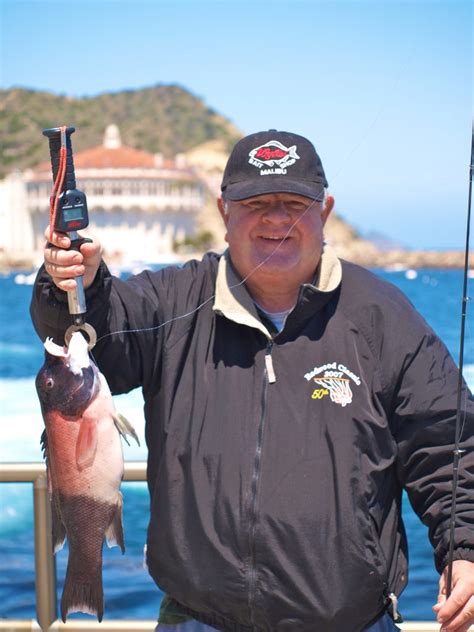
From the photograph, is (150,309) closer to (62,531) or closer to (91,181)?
(62,531)

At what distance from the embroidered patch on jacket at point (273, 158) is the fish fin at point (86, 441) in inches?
35.6

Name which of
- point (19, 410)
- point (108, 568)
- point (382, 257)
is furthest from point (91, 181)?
point (108, 568)

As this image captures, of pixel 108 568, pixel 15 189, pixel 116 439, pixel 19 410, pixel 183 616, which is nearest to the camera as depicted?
pixel 116 439

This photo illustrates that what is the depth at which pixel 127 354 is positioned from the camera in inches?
104

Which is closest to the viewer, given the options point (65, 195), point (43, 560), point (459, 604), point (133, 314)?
point (65, 195)

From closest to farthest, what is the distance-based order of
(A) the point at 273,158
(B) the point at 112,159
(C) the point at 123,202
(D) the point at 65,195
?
(D) the point at 65,195 < (A) the point at 273,158 < (C) the point at 123,202 < (B) the point at 112,159

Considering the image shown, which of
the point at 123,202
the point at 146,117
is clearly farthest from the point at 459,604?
the point at 146,117

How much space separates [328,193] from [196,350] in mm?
658

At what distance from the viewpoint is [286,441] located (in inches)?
101

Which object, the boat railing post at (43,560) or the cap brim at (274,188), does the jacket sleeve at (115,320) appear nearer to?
the cap brim at (274,188)

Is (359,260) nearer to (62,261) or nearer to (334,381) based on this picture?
(334,381)

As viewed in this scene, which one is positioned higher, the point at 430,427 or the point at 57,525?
the point at 430,427

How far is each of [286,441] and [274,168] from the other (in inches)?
31.1

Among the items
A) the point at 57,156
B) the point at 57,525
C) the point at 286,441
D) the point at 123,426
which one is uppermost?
the point at 57,156
